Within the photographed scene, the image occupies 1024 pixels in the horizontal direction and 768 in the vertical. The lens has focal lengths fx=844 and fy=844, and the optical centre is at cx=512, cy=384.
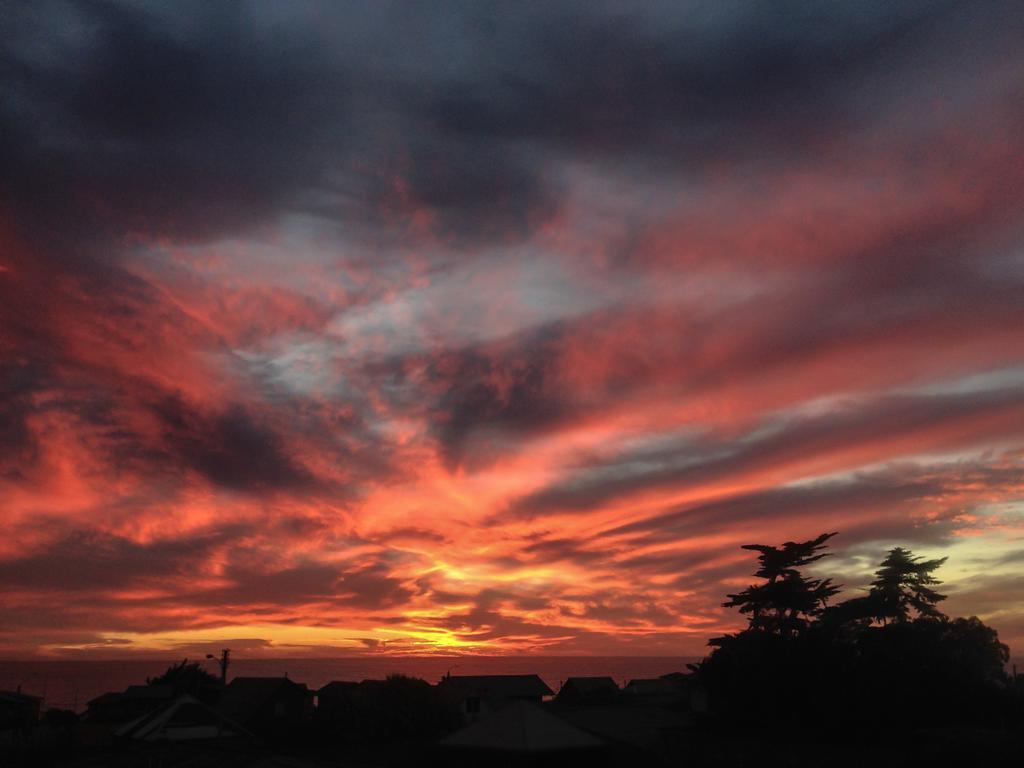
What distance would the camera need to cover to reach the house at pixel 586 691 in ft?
362

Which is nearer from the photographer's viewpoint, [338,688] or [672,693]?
[338,688]

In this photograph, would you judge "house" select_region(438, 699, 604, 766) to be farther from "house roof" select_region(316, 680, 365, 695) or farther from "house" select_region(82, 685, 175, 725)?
"house" select_region(82, 685, 175, 725)

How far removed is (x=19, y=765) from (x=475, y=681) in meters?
61.1

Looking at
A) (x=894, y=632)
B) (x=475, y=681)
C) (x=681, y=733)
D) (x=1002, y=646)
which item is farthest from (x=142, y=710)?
(x=1002, y=646)

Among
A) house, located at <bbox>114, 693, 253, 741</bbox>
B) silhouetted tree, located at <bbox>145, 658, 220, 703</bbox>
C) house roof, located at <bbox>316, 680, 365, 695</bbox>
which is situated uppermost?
silhouetted tree, located at <bbox>145, 658, 220, 703</bbox>

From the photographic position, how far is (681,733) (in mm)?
65812

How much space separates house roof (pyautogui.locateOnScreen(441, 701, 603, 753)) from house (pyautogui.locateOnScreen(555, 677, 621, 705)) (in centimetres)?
7240

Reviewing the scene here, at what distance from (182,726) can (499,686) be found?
4352cm

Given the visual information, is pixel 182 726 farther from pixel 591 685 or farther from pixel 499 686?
pixel 591 685

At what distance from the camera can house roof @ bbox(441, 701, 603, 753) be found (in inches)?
1494

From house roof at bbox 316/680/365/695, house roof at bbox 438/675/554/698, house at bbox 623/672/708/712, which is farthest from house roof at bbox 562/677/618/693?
house roof at bbox 316/680/365/695

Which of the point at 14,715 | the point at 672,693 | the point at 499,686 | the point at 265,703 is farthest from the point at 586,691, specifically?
the point at 14,715

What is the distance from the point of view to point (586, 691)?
118125mm

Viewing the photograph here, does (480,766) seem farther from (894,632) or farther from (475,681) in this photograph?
(475,681)
